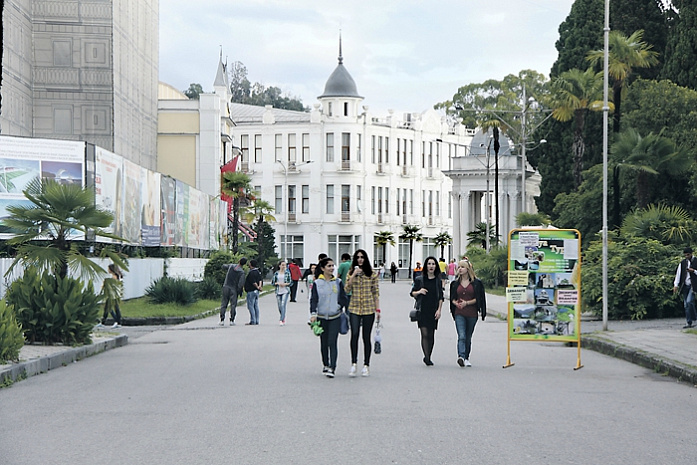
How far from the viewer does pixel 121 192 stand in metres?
37.4

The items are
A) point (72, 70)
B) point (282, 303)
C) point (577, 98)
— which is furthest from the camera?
Result: point (577, 98)

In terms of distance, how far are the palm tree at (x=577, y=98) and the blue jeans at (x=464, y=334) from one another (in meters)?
39.4

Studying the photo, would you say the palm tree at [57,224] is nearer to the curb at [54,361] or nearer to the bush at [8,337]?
the curb at [54,361]

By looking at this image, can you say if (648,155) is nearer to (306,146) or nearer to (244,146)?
(306,146)

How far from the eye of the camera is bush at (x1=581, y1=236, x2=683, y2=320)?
27.1m

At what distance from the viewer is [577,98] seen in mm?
56125

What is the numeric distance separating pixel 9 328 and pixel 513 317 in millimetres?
7762

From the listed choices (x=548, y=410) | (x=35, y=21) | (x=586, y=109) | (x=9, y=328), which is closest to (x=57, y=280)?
(x=9, y=328)

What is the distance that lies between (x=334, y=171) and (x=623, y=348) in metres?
87.4

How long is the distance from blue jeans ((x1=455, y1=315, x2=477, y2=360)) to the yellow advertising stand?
641mm

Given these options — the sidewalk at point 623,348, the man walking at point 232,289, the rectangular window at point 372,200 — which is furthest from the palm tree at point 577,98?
the rectangular window at point 372,200

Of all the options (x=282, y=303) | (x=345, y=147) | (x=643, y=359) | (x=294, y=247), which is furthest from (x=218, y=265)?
(x=294, y=247)

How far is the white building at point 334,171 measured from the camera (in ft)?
348

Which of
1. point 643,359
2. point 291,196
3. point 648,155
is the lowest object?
point 643,359
